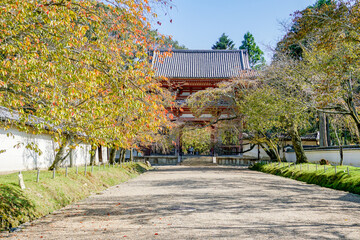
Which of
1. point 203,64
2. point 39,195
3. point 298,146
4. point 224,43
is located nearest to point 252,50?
point 224,43

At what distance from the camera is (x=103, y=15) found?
221 inches

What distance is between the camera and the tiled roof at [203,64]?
2744cm

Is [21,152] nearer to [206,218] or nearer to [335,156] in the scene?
[206,218]

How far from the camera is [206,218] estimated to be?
225 inches

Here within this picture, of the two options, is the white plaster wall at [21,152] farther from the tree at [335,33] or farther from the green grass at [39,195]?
the tree at [335,33]

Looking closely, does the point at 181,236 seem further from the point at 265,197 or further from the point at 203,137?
the point at 203,137

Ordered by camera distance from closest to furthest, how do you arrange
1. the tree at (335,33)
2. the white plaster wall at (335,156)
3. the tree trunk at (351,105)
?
the tree at (335,33), the tree trunk at (351,105), the white plaster wall at (335,156)

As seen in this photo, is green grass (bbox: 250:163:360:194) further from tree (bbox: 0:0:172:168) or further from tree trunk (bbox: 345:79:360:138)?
tree (bbox: 0:0:172:168)

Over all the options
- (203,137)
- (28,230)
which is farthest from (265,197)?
(203,137)

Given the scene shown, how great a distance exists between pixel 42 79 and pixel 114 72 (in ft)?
3.49

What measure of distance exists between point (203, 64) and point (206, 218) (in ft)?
80.8

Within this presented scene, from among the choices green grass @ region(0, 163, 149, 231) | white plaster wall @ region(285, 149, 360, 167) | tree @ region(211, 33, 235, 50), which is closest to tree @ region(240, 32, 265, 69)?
tree @ region(211, 33, 235, 50)

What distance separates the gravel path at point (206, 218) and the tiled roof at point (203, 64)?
19.2m

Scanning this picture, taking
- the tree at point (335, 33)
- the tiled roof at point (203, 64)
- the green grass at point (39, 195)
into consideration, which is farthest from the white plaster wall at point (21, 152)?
the tiled roof at point (203, 64)
